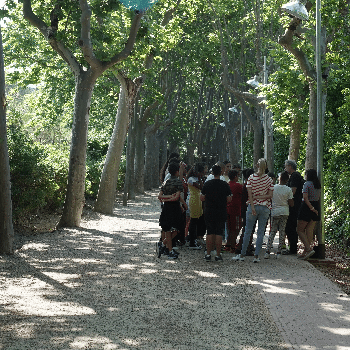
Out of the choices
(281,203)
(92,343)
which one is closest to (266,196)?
(281,203)

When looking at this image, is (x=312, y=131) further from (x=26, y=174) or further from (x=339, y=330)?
(x=339, y=330)

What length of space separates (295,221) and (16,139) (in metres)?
7.00

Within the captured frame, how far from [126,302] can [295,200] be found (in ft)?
18.2

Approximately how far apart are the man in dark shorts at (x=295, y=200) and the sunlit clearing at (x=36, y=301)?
5517 mm

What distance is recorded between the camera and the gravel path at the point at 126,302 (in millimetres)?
5883

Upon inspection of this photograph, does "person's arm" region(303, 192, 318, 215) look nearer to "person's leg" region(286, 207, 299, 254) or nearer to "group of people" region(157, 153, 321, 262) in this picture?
"group of people" region(157, 153, 321, 262)

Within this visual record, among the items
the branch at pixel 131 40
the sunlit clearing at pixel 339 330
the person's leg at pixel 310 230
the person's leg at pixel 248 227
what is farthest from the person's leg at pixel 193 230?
the sunlit clearing at pixel 339 330

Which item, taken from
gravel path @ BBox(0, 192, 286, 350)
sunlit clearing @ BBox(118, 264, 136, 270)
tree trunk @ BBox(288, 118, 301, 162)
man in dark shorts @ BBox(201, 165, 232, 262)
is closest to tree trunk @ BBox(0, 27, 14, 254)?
gravel path @ BBox(0, 192, 286, 350)

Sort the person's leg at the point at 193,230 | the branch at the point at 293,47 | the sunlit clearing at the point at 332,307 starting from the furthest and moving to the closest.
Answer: the branch at the point at 293,47, the person's leg at the point at 193,230, the sunlit clearing at the point at 332,307

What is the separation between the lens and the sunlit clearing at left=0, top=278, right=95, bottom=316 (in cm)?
694

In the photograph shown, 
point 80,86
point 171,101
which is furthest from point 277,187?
point 171,101

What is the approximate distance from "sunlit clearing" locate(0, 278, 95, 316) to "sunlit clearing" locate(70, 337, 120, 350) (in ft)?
3.54

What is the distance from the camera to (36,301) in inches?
294

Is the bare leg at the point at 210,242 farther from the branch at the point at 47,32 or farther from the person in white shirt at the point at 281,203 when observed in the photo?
the branch at the point at 47,32
